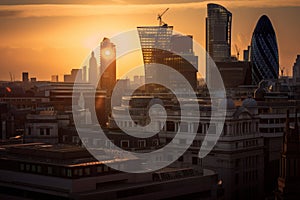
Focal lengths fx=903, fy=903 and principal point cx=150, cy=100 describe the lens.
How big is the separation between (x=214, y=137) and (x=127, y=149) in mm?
7680

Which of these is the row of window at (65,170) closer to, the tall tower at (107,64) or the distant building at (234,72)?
the distant building at (234,72)

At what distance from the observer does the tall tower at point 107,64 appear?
172000 millimetres

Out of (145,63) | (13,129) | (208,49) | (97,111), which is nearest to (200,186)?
(13,129)

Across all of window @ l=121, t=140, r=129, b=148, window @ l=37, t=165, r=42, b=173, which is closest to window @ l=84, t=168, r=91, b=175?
window @ l=37, t=165, r=42, b=173

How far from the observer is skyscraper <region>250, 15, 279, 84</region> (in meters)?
163

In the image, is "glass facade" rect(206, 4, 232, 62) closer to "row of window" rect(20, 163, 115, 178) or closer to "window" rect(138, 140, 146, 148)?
"window" rect(138, 140, 146, 148)

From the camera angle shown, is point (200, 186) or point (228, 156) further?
point (228, 156)

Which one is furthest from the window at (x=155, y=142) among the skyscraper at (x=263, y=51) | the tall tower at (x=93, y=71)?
the tall tower at (x=93, y=71)

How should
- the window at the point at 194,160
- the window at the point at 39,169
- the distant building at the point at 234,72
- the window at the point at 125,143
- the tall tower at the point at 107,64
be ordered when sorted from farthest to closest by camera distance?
the tall tower at the point at 107,64, the distant building at the point at 234,72, the window at the point at 194,160, the window at the point at 125,143, the window at the point at 39,169

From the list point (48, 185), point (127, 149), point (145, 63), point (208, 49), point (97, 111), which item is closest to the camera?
point (48, 185)

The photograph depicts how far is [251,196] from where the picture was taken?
6900 centimetres

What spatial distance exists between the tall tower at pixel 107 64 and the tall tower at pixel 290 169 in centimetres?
11909

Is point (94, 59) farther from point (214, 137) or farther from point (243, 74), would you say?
point (214, 137)

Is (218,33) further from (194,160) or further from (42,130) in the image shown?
(194,160)
